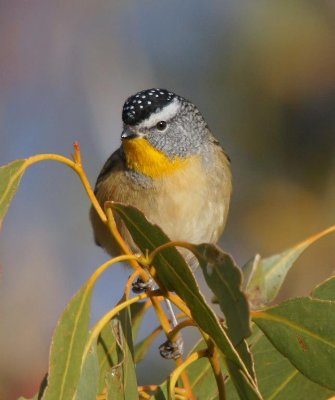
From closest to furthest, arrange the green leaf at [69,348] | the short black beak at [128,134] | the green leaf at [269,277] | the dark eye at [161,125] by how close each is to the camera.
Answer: the green leaf at [69,348] → the green leaf at [269,277] → the short black beak at [128,134] → the dark eye at [161,125]

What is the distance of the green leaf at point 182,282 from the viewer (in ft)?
6.07

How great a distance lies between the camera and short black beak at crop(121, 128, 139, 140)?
11.2 feet

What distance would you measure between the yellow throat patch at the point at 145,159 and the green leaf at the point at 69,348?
56.7 inches

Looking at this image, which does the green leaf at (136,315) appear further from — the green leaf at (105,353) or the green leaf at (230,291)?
the green leaf at (230,291)

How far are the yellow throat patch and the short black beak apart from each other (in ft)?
0.16

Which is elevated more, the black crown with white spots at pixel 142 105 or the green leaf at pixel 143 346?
the black crown with white spots at pixel 142 105

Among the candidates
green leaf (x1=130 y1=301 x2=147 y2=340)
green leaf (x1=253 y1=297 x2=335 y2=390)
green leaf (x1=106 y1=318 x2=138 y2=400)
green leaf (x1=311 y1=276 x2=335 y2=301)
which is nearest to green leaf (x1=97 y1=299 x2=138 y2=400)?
green leaf (x1=106 y1=318 x2=138 y2=400)

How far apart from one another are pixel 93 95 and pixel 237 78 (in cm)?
95

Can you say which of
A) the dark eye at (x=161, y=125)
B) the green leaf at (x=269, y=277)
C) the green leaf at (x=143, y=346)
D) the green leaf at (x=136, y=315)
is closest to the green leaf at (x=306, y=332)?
the green leaf at (x=269, y=277)

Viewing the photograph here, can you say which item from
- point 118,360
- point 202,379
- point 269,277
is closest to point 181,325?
point 118,360

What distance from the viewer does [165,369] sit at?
4.90 m

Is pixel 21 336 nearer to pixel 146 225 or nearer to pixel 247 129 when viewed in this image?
pixel 247 129

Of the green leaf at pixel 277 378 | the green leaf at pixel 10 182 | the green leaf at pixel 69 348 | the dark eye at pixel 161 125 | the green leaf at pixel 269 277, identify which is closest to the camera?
the green leaf at pixel 69 348

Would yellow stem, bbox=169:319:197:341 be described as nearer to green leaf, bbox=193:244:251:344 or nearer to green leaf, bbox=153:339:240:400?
green leaf, bbox=193:244:251:344
